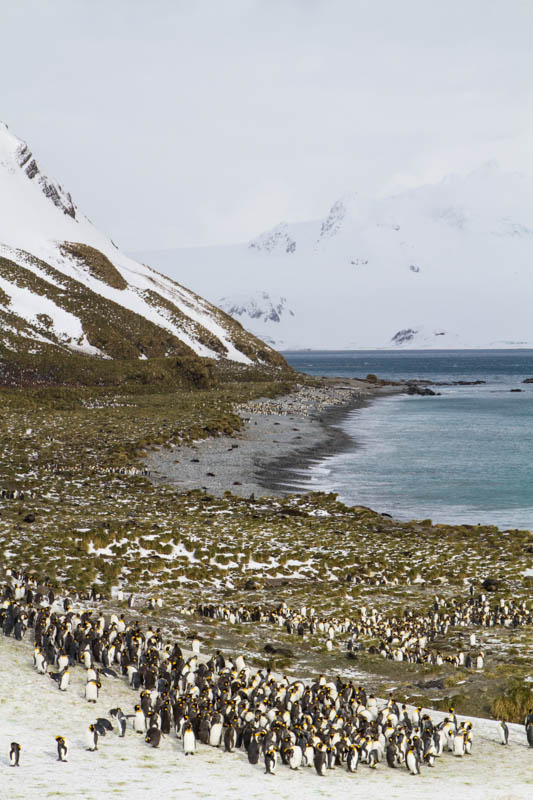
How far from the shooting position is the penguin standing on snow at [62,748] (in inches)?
490

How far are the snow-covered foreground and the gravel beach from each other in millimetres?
27043

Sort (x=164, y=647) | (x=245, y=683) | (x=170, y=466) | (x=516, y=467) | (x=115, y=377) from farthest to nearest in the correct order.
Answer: (x=115, y=377)
(x=516, y=467)
(x=170, y=466)
(x=164, y=647)
(x=245, y=683)

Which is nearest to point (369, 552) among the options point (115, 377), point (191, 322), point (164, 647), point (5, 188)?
point (164, 647)

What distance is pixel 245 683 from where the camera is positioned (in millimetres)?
15547

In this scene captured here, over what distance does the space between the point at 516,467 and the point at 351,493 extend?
55.3 feet

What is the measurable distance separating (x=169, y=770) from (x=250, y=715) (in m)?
2.10

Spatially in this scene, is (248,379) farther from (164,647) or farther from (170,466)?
(164,647)

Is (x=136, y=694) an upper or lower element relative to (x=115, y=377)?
lower

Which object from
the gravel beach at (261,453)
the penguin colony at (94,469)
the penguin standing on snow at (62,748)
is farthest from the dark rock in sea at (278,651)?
the penguin colony at (94,469)

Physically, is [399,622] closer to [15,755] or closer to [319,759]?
[319,759]

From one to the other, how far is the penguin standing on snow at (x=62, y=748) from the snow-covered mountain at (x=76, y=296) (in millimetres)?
76779

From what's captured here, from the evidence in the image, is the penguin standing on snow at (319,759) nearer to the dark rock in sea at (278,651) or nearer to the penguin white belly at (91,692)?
the penguin white belly at (91,692)

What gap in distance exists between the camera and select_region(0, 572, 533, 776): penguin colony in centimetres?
1360

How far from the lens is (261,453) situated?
181 ft
